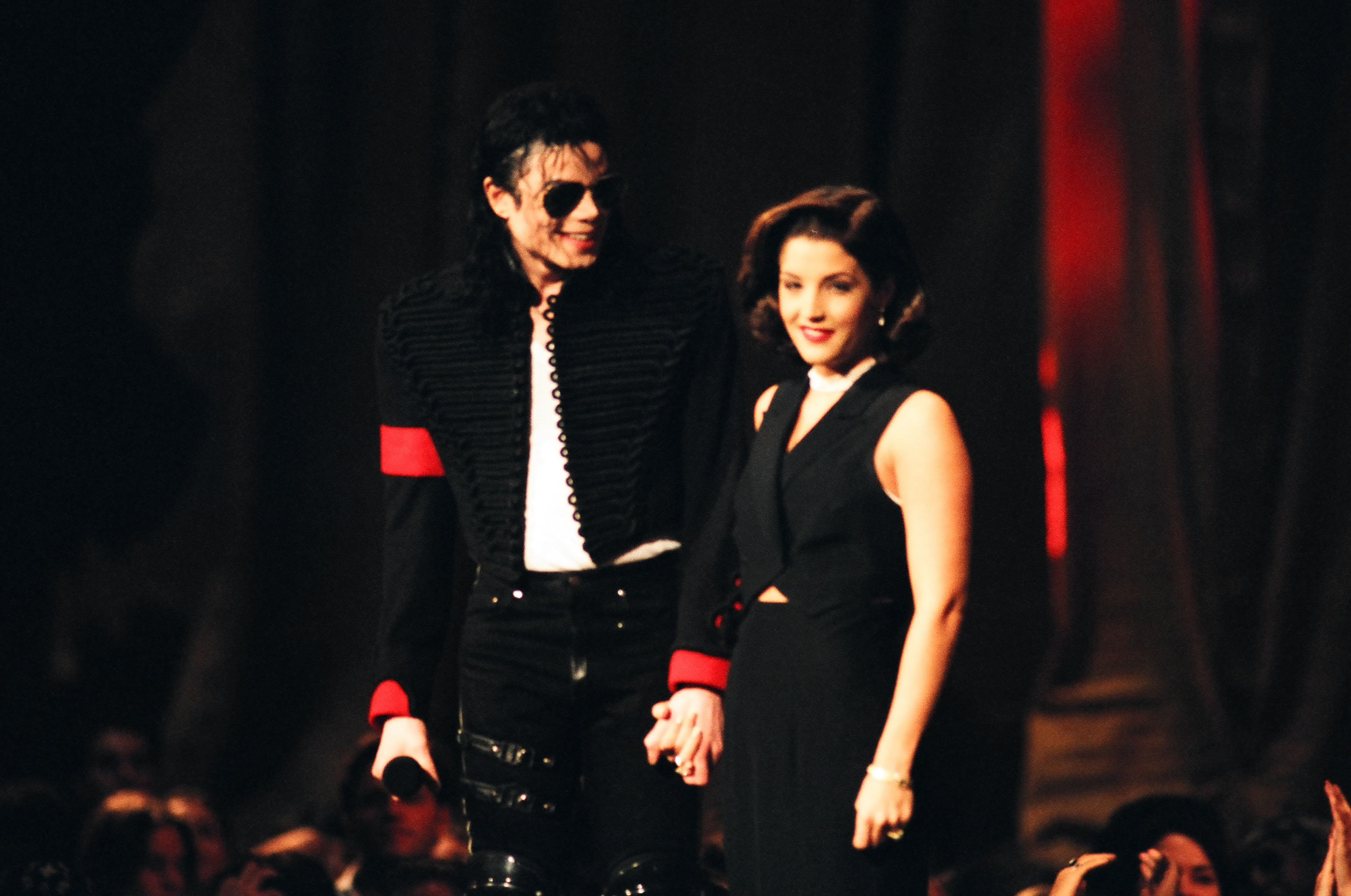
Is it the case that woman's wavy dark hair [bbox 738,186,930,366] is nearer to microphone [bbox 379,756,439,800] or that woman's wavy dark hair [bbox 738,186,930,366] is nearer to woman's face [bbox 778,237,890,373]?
woman's face [bbox 778,237,890,373]

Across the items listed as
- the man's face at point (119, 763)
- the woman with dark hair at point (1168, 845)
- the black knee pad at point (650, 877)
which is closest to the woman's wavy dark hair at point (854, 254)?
the black knee pad at point (650, 877)

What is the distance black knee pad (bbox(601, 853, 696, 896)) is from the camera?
216 centimetres

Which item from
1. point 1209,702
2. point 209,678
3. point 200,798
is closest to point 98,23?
point 209,678

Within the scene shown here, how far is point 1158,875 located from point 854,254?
4.79 ft

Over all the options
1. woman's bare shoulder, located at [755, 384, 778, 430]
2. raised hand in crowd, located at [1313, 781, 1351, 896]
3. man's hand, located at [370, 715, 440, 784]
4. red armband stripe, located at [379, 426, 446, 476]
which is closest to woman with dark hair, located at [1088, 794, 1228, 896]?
raised hand in crowd, located at [1313, 781, 1351, 896]

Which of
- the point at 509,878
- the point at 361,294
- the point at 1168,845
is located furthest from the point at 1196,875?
the point at 361,294

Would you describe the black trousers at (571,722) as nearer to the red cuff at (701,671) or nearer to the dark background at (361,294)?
the red cuff at (701,671)

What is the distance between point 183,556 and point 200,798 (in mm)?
791

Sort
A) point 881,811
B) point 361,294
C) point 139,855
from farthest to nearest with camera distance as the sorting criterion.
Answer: point 361,294 → point 139,855 → point 881,811

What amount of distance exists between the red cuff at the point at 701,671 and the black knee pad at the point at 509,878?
1.04 feet

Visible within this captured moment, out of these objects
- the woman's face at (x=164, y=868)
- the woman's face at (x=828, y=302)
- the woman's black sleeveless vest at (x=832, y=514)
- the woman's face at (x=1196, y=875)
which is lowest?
the woman's face at (x=164, y=868)

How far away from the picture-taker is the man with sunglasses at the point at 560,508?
222 cm

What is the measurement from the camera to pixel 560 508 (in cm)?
227

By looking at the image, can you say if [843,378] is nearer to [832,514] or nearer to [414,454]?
[832,514]
